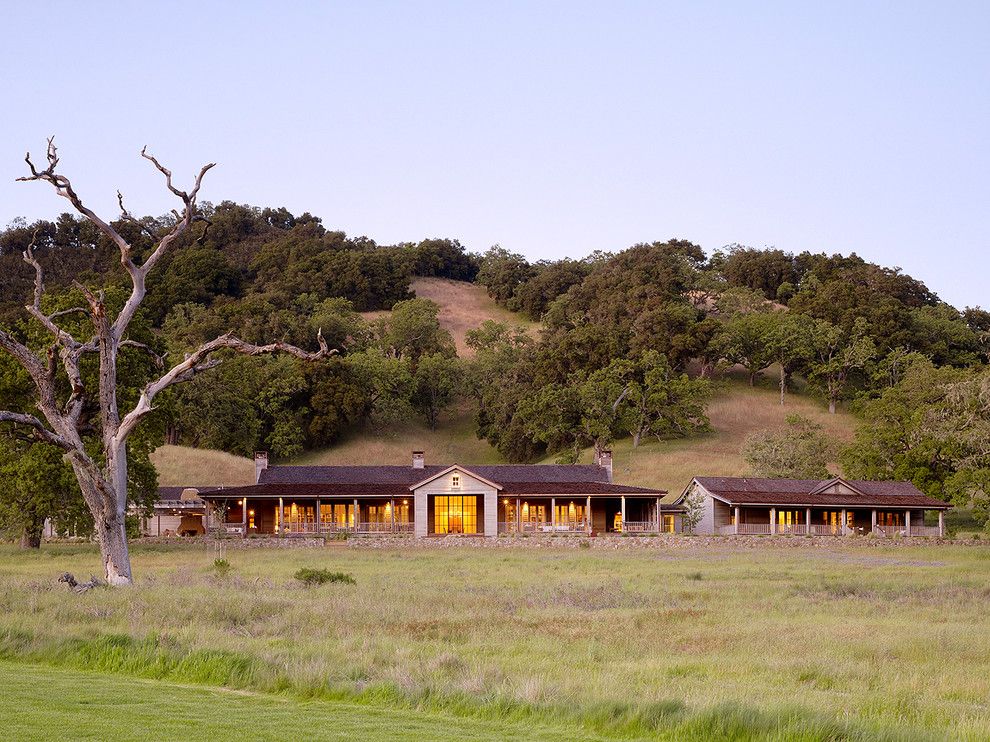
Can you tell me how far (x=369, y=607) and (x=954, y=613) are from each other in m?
11.9

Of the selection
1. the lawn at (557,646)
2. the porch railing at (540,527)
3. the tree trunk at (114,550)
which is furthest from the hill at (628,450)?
the tree trunk at (114,550)

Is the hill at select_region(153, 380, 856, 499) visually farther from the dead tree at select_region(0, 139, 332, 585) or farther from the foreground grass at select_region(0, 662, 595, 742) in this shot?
the foreground grass at select_region(0, 662, 595, 742)

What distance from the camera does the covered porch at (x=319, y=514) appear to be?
64.0 m

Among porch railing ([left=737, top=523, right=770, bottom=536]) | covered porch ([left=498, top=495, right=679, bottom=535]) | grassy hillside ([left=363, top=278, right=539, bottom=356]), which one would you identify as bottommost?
porch railing ([left=737, top=523, right=770, bottom=536])

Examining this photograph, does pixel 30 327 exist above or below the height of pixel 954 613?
above

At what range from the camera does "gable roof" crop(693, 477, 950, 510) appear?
6444 cm

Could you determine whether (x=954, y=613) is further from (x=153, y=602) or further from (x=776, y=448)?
(x=776, y=448)

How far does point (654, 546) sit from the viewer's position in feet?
183

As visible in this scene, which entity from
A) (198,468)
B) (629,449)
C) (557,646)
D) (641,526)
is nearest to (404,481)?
(641,526)

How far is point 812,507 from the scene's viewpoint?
65.8 metres

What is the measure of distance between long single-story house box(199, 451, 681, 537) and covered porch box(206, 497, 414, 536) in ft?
0.19

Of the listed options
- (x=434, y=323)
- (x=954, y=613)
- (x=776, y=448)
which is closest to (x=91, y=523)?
(x=954, y=613)

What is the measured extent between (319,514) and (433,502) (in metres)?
6.42

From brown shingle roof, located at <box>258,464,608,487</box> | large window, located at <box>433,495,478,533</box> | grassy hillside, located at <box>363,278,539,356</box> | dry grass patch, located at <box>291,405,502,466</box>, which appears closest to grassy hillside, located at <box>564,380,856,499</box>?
brown shingle roof, located at <box>258,464,608,487</box>
